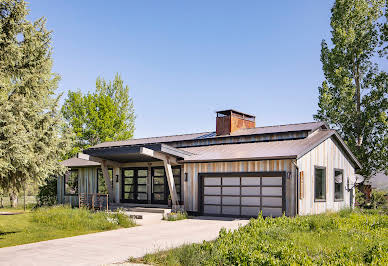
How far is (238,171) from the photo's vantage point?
1755 centimetres

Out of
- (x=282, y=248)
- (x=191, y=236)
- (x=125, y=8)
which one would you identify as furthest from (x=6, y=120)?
(x=125, y=8)

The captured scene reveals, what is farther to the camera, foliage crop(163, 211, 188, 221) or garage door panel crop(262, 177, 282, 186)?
foliage crop(163, 211, 188, 221)

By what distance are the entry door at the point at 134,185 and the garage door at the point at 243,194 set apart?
494 cm

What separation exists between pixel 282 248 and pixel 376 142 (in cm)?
2192

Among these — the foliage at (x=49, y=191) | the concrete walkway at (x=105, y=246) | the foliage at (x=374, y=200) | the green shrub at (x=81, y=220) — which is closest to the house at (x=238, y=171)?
the foliage at (x=374, y=200)

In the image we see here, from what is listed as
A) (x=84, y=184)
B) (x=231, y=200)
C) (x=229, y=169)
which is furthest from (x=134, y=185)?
(x=229, y=169)

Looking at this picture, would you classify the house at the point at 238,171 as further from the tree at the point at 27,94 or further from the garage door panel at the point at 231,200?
the tree at the point at 27,94

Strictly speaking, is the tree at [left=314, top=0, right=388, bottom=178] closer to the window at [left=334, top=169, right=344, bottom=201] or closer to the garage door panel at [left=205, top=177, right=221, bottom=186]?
the window at [left=334, top=169, right=344, bottom=201]

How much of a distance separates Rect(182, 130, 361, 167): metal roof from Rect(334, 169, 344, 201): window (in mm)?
1611

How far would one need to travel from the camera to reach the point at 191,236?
11906 millimetres

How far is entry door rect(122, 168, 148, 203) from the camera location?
22453mm

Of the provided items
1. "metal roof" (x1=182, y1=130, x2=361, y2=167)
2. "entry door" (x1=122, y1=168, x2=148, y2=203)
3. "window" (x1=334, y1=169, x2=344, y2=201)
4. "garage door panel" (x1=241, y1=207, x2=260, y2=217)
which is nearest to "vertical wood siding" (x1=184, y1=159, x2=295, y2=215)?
"metal roof" (x1=182, y1=130, x2=361, y2=167)

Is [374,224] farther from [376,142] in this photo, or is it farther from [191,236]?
[376,142]

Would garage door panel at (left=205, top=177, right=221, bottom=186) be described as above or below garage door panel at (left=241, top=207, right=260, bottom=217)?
above
